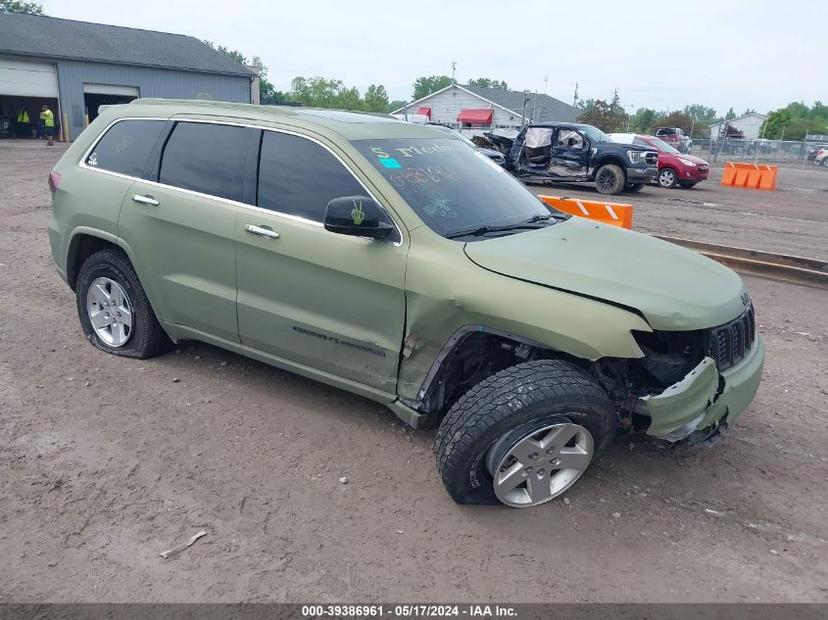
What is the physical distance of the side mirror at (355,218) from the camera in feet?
11.0

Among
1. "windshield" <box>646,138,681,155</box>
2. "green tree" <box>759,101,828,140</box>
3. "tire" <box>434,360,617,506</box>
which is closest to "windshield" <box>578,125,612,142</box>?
"windshield" <box>646,138,681,155</box>

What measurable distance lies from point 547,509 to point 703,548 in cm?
74

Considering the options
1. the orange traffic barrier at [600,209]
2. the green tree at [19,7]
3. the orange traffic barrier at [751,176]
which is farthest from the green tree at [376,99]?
the orange traffic barrier at [600,209]

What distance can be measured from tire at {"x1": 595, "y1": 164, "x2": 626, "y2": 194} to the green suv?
13567 millimetres

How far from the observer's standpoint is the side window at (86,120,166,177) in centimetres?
455

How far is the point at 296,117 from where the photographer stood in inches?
158

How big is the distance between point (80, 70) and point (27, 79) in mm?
2504

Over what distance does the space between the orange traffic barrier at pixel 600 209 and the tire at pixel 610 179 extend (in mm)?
8547

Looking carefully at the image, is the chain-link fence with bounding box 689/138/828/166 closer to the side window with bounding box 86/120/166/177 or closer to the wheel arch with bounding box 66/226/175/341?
the side window with bounding box 86/120/166/177

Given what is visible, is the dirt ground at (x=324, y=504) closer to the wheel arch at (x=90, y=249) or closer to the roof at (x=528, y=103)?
the wheel arch at (x=90, y=249)

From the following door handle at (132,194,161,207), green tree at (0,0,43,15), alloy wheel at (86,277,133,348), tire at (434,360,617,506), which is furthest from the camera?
green tree at (0,0,43,15)

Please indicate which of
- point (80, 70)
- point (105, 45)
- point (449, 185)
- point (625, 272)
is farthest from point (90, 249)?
point (105, 45)

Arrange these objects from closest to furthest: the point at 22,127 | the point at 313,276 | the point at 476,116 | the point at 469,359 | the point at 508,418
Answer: the point at 508,418 < the point at 469,359 < the point at 313,276 < the point at 22,127 < the point at 476,116

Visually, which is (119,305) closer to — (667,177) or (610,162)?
(610,162)
